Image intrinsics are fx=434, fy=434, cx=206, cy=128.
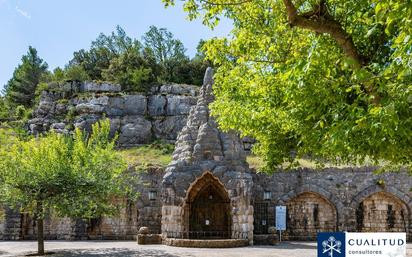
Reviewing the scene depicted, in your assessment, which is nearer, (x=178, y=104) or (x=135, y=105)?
(x=178, y=104)

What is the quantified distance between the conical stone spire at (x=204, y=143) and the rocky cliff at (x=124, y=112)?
1899 cm

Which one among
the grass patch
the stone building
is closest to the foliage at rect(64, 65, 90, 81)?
the grass patch

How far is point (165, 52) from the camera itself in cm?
6275

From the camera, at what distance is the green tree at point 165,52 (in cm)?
5675

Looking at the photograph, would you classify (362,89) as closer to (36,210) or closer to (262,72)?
(262,72)

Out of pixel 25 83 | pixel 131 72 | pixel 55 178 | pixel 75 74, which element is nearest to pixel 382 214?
pixel 55 178

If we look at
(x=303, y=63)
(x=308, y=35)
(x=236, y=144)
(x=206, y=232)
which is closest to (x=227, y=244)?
(x=206, y=232)

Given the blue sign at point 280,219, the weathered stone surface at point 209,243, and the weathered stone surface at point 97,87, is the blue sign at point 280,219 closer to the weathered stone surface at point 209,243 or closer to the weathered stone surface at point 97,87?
the weathered stone surface at point 209,243

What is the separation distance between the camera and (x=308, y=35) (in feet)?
37.6

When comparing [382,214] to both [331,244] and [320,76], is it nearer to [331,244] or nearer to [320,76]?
[320,76]

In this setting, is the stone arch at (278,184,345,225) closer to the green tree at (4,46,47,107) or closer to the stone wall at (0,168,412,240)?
the stone wall at (0,168,412,240)

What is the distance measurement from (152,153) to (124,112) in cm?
757

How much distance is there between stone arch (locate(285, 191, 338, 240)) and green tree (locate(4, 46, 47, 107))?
43320 millimetres

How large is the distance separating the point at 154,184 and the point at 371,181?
1290 cm
